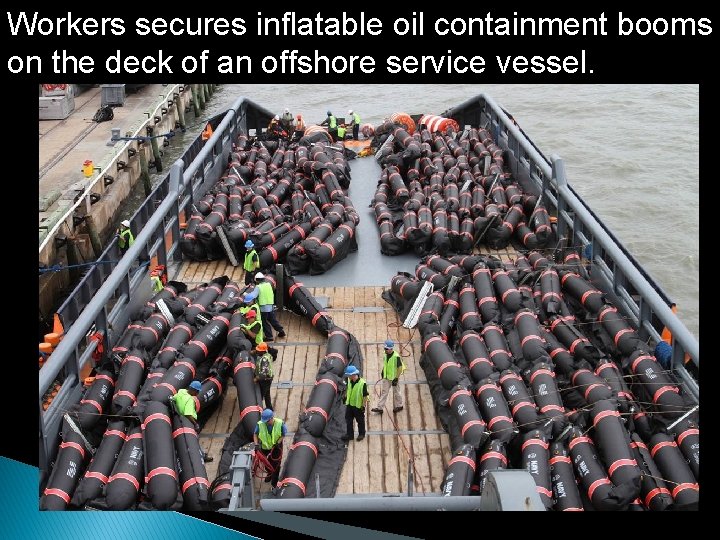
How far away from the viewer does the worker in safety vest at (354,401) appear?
1041 centimetres

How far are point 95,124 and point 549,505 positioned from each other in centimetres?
3242

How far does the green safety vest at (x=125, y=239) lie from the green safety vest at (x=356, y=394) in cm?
810

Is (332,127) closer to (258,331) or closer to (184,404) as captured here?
(258,331)

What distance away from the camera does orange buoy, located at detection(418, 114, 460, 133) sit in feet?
79.9

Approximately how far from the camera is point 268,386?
11047 mm

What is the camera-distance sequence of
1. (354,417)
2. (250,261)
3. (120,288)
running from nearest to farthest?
(354,417) < (120,288) < (250,261)

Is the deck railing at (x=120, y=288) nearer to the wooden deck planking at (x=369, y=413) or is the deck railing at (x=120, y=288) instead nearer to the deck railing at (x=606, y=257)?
the wooden deck planking at (x=369, y=413)

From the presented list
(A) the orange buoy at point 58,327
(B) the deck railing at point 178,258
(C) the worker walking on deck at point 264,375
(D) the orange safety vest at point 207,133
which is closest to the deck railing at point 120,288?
(B) the deck railing at point 178,258

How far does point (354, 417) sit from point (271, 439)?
52.8 inches

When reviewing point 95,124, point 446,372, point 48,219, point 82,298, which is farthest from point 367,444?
point 95,124

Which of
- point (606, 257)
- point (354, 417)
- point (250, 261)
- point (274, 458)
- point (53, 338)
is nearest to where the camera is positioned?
point (274, 458)

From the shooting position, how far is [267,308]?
12969 millimetres

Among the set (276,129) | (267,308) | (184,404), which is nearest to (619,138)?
(276,129)
